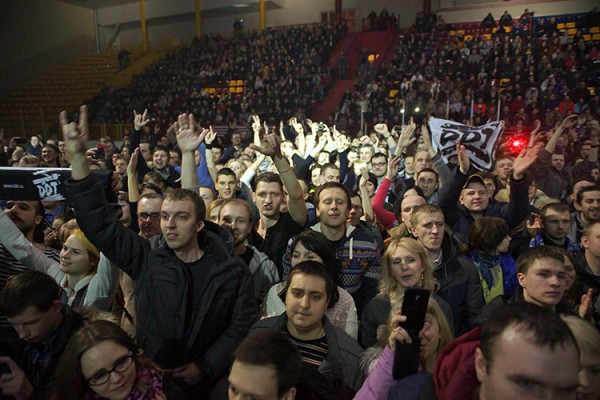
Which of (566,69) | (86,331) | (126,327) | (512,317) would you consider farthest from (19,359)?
(566,69)

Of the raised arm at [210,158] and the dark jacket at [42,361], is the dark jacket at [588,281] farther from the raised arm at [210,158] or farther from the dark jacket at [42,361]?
the raised arm at [210,158]

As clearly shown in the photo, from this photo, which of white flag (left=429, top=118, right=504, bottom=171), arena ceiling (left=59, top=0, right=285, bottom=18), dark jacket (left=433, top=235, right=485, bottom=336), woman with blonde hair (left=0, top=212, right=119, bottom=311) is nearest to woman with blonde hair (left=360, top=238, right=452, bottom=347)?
dark jacket (left=433, top=235, right=485, bottom=336)

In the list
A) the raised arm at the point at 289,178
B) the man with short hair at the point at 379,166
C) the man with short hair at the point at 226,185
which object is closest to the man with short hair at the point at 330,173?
the man with short hair at the point at 226,185

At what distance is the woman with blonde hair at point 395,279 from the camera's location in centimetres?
268

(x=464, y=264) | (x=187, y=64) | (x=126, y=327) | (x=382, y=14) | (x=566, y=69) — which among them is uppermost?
(x=382, y=14)

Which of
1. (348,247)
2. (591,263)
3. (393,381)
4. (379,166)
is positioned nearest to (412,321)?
(393,381)

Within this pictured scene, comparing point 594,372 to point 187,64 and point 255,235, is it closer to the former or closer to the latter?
point 255,235

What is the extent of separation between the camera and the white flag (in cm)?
548

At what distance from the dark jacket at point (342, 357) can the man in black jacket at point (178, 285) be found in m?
0.32

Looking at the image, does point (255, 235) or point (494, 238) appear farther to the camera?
point (255, 235)

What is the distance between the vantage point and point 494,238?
10.9ft

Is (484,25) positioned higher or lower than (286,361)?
higher

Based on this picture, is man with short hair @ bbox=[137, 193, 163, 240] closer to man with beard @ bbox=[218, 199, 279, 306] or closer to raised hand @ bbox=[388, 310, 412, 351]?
man with beard @ bbox=[218, 199, 279, 306]

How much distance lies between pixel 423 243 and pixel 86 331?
2107 millimetres
